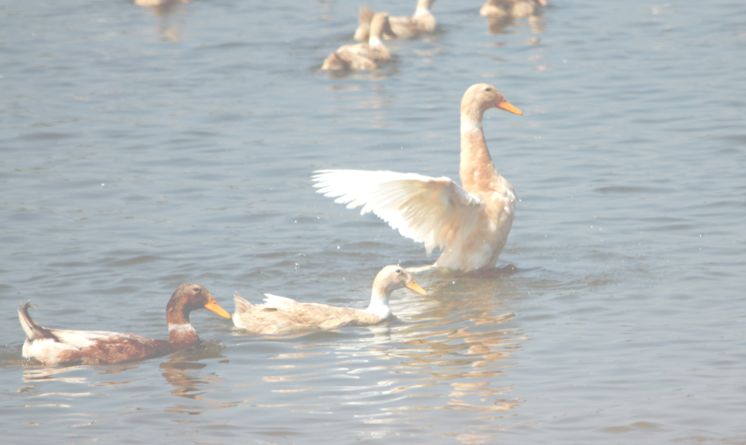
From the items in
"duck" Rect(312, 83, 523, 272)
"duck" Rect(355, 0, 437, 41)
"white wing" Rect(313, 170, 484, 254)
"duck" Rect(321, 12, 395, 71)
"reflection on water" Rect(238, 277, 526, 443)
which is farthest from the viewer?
"duck" Rect(355, 0, 437, 41)

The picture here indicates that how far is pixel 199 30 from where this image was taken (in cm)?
1942

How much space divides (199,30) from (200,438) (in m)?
15.1

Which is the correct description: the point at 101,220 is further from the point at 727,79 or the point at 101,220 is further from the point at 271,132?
the point at 727,79

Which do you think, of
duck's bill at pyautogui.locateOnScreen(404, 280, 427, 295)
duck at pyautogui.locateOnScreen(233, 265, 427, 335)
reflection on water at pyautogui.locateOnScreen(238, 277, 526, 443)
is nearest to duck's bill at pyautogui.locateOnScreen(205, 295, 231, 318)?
duck at pyautogui.locateOnScreen(233, 265, 427, 335)

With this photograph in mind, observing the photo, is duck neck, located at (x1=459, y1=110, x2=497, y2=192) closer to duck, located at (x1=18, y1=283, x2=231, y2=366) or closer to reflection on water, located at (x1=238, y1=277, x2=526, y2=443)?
reflection on water, located at (x1=238, y1=277, x2=526, y2=443)

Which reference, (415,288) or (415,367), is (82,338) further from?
(415,288)

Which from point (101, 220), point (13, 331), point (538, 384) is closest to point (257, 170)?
point (101, 220)

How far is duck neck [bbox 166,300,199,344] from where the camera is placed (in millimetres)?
6820

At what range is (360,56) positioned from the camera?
16109 mm

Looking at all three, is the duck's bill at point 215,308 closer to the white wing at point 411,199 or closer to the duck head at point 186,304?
the duck head at point 186,304

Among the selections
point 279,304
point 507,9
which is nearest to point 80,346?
point 279,304

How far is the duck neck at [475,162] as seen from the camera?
8.60m

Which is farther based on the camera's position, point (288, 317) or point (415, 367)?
point (288, 317)

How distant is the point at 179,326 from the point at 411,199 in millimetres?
2090
